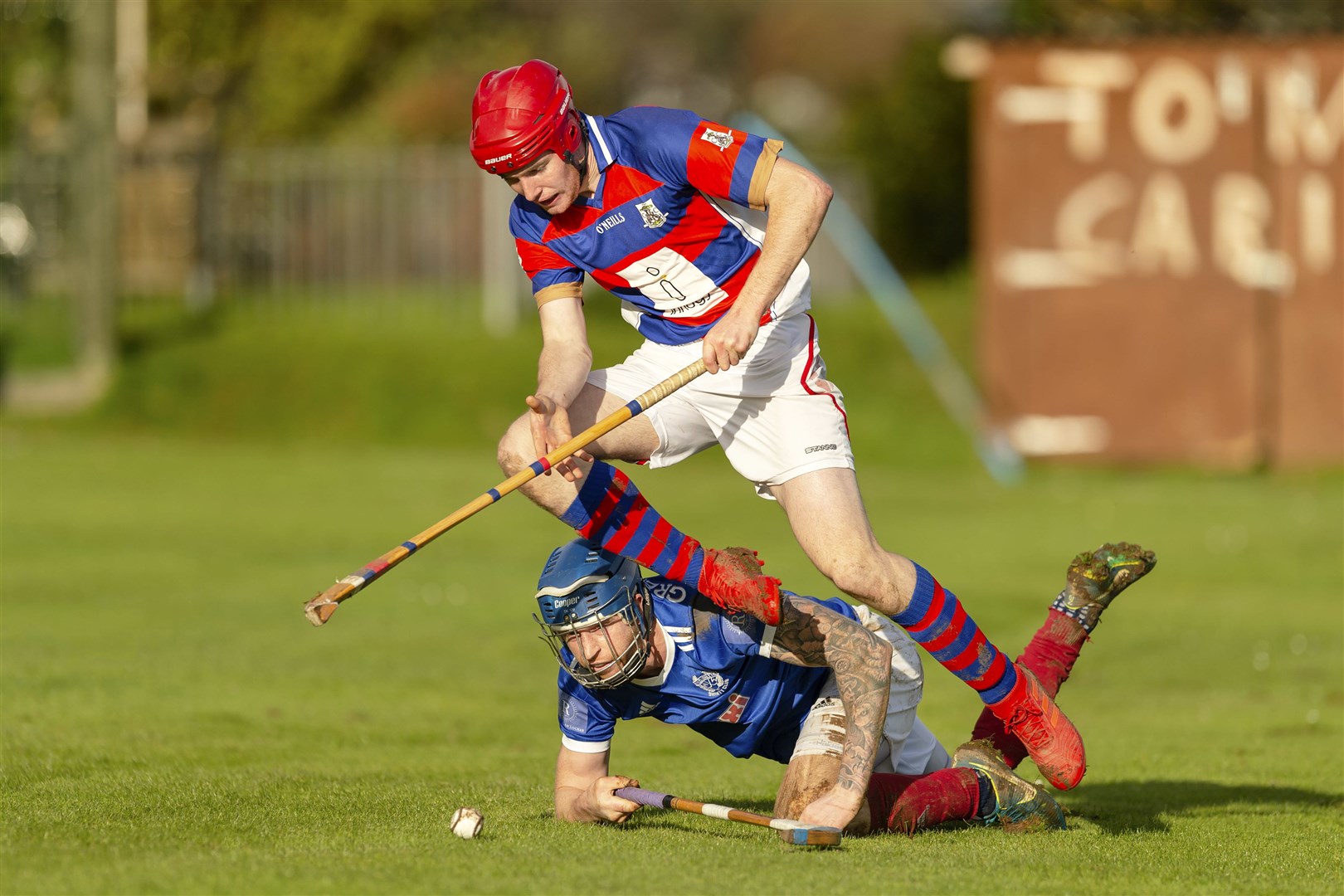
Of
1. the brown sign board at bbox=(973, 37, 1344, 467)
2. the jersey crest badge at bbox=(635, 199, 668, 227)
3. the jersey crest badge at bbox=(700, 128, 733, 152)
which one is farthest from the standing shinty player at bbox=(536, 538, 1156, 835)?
the brown sign board at bbox=(973, 37, 1344, 467)

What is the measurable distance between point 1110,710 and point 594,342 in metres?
11.2

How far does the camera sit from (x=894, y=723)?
19.2ft

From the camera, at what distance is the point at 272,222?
22531mm

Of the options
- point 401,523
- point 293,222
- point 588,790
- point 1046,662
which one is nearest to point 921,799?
point 1046,662

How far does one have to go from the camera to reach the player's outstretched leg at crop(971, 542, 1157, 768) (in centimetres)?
613

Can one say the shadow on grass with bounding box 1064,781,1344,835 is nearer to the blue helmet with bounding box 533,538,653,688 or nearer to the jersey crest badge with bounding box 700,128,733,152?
the blue helmet with bounding box 533,538,653,688

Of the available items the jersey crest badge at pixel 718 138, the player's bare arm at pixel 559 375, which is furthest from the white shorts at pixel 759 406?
the jersey crest badge at pixel 718 138

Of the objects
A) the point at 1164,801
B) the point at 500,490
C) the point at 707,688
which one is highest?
the point at 500,490

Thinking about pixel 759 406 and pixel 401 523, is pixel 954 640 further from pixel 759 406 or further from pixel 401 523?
pixel 401 523

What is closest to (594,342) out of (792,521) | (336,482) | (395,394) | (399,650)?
A: (395,394)

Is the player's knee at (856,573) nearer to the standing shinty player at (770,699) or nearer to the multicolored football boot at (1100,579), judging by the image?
the standing shinty player at (770,699)

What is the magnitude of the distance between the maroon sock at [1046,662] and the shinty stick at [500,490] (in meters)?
1.49

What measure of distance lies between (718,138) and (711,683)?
1709 mm

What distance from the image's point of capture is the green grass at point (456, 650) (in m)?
5.01
